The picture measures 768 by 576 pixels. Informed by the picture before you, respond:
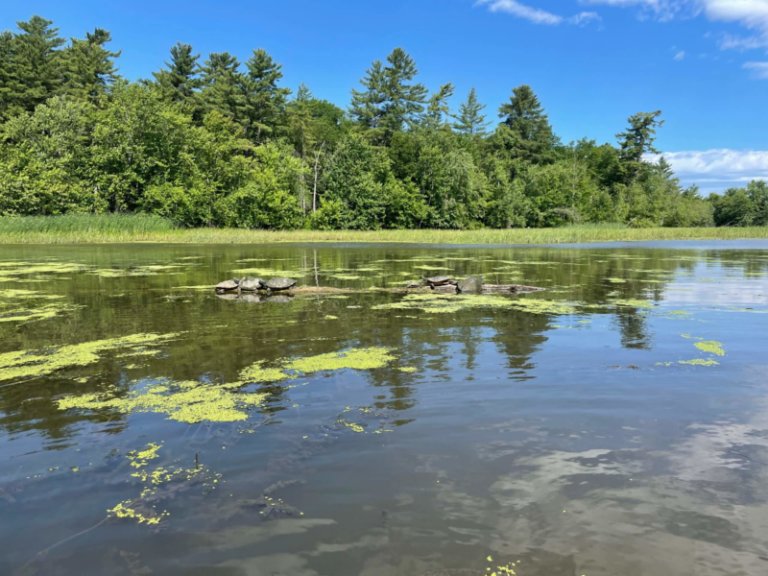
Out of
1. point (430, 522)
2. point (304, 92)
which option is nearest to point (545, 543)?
point (430, 522)

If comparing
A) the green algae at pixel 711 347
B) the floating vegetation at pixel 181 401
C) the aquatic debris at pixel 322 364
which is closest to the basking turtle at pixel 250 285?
the aquatic debris at pixel 322 364

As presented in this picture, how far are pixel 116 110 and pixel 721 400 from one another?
5142 centimetres

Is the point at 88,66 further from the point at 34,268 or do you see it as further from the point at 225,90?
the point at 34,268

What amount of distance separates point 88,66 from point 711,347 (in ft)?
210

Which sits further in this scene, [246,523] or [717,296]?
[717,296]

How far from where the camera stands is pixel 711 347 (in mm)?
7434

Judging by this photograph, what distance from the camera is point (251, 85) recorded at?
181 feet

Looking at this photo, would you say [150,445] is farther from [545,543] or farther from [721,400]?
[721,400]

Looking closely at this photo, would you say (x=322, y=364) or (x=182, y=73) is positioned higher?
(x=182, y=73)

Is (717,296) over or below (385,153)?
below

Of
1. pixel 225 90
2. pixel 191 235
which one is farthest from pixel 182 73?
pixel 191 235

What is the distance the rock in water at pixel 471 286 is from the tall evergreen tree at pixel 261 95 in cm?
4664

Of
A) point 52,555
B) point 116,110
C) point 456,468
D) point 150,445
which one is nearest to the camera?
point 52,555

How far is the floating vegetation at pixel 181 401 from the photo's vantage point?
486cm
